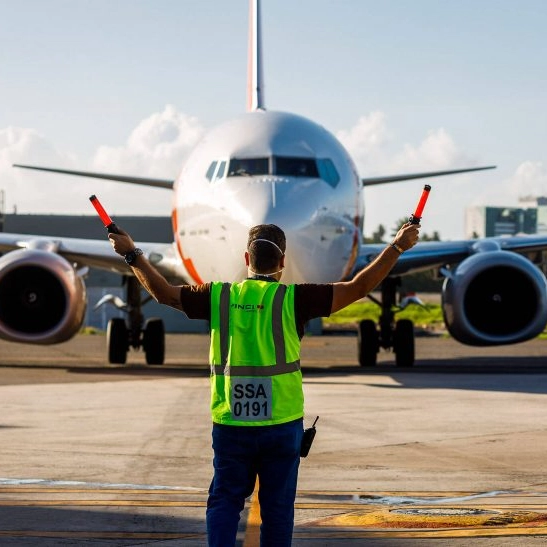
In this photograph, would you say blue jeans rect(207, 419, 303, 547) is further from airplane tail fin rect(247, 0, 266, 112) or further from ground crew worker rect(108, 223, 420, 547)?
airplane tail fin rect(247, 0, 266, 112)

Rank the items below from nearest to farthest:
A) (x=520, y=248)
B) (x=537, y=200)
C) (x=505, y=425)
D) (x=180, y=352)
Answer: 1. (x=505, y=425)
2. (x=520, y=248)
3. (x=180, y=352)
4. (x=537, y=200)

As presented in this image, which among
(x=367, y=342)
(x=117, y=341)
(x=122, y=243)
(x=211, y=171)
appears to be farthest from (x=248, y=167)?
(x=122, y=243)

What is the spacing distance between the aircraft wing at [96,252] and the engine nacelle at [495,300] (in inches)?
171

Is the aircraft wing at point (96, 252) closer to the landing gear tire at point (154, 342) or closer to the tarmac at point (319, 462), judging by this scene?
the landing gear tire at point (154, 342)

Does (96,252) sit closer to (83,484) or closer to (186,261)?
(186,261)

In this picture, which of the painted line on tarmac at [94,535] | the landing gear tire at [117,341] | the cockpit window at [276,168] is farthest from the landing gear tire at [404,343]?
the painted line on tarmac at [94,535]

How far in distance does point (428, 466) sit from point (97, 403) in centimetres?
606

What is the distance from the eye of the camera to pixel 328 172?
1862 cm

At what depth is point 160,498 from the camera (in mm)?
8141

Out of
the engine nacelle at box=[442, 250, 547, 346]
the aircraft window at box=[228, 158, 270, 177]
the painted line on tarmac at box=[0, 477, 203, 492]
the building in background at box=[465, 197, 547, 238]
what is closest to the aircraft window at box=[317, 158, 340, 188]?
the aircraft window at box=[228, 158, 270, 177]

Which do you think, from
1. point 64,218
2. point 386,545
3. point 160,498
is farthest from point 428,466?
point 64,218

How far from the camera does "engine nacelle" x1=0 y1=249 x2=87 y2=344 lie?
67.2 feet

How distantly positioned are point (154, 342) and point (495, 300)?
6.27 meters

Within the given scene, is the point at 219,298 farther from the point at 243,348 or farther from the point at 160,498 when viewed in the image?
the point at 160,498
